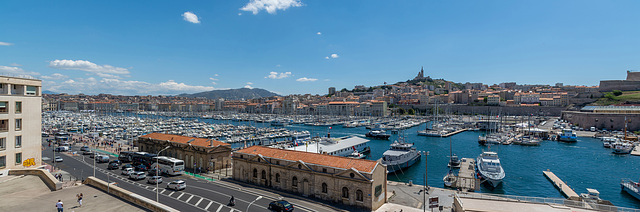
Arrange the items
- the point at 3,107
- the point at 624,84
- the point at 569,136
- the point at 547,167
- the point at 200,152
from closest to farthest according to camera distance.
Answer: the point at 3,107 < the point at 200,152 < the point at 547,167 < the point at 569,136 < the point at 624,84

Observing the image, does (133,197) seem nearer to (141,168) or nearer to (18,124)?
(18,124)

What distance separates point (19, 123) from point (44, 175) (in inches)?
199

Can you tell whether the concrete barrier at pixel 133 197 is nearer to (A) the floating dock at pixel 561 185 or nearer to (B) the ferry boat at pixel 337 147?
(B) the ferry boat at pixel 337 147

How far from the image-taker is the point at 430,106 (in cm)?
15575

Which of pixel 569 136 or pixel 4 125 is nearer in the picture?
pixel 4 125

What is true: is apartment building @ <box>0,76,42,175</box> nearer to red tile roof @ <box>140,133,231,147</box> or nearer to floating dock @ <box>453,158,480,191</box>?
red tile roof @ <box>140,133,231,147</box>

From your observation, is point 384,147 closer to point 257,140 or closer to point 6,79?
point 257,140

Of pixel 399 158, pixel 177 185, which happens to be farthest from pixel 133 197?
→ pixel 399 158

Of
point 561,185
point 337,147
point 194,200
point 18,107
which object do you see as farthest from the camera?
point 337,147

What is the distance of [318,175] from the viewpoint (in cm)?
2311

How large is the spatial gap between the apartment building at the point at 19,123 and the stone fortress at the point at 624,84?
18494 centimetres

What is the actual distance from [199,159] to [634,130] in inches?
4112

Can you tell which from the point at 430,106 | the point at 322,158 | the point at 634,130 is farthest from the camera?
the point at 430,106

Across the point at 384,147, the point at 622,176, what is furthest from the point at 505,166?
the point at 384,147
